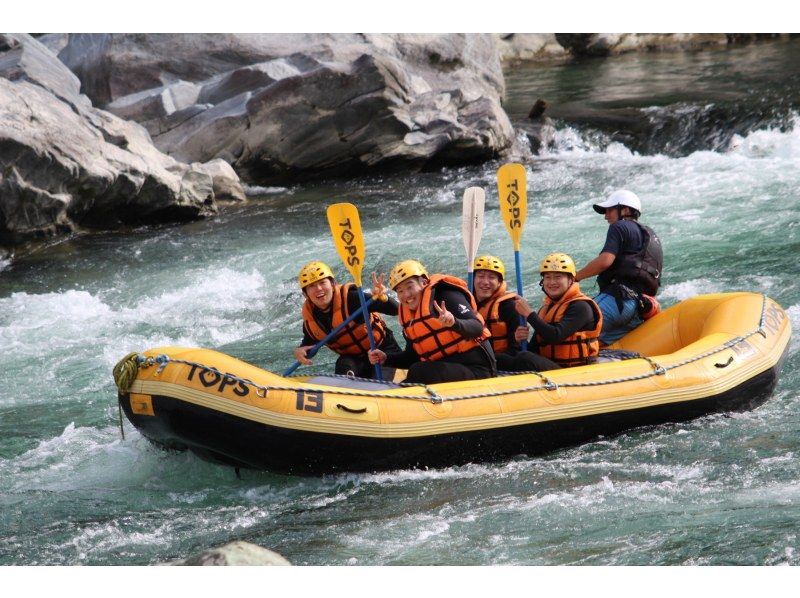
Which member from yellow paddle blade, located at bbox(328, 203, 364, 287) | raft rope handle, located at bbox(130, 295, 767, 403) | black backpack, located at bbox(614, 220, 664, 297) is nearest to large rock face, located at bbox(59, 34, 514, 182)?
yellow paddle blade, located at bbox(328, 203, 364, 287)

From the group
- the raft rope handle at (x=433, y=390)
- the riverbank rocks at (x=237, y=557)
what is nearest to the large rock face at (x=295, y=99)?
the raft rope handle at (x=433, y=390)

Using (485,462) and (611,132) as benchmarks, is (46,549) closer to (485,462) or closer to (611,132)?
(485,462)

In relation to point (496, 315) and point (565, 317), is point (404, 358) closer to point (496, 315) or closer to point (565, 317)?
point (496, 315)

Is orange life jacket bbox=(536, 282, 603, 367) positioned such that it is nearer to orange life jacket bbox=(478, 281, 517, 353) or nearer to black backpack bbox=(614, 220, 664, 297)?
orange life jacket bbox=(478, 281, 517, 353)

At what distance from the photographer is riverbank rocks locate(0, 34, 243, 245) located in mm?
10680

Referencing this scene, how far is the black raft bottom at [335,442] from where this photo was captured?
17.8 feet

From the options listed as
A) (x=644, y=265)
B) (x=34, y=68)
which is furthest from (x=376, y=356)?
(x=34, y=68)

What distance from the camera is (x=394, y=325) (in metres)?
8.59

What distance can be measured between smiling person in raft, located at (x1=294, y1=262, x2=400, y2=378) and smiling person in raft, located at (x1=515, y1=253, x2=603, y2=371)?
0.84 metres

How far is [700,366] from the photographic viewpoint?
5969mm

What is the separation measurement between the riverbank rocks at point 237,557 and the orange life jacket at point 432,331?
1.95 m

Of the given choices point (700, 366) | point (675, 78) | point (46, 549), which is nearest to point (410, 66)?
point (675, 78)

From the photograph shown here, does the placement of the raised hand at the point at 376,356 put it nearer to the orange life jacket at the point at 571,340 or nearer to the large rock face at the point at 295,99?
the orange life jacket at the point at 571,340

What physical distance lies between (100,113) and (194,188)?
4.89ft
